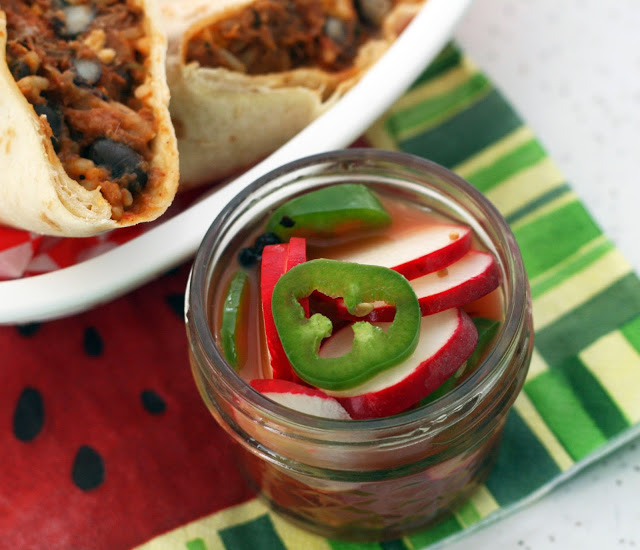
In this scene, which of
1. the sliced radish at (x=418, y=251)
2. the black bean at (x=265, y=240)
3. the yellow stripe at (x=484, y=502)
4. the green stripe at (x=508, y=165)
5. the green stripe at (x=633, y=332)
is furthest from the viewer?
the green stripe at (x=508, y=165)

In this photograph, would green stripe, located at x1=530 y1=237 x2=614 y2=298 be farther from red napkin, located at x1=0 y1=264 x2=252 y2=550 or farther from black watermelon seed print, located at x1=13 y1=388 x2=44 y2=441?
black watermelon seed print, located at x1=13 y1=388 x2=44 y2=441

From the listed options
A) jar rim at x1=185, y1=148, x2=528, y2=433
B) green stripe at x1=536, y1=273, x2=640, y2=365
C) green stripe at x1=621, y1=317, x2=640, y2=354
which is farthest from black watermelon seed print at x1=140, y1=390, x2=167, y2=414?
green stripe at x1=621, y1=317, x2=640, y2=354

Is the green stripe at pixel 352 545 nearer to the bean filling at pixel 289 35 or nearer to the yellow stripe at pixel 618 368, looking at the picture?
the yellow stripe at pixel 618 368

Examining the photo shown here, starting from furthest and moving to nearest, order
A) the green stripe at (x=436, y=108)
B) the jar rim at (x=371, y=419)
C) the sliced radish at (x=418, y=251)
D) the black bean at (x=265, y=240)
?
the green stripe at (x=436, y=108), the black bean at (x=265, y=240), the sliced radish at (x=418, y=251), the jar rim at (x=371, y=419)

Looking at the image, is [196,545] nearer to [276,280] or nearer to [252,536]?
[252,536]

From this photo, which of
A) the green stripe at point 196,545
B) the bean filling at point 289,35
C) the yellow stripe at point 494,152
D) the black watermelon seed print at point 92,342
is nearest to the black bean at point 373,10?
the bean filling at point 289,35

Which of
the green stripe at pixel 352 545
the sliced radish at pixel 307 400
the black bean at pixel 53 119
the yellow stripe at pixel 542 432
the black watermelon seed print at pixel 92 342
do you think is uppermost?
the sliced radish at pixel 307 400

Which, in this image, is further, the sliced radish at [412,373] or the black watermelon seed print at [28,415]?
the black watermelon seed print at [28,415]
